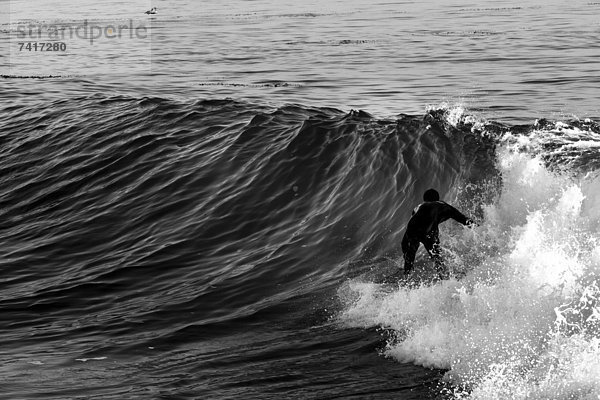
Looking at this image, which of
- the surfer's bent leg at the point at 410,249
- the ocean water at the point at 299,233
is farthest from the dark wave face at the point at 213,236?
the surfer's bent leg at the point at 410,249

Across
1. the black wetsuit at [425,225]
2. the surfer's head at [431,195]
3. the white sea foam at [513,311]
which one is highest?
the surfer's head at [431,195]

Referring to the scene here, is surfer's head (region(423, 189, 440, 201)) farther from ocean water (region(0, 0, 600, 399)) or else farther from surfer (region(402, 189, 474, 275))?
ocean water (region(0, 0, 600, 399))

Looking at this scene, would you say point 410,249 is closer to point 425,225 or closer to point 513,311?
point 425,225

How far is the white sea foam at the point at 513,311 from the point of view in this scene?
9.60 metres

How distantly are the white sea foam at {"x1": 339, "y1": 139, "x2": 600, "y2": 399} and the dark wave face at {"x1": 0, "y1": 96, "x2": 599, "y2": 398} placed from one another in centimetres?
37

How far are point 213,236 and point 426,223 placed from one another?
184 inches

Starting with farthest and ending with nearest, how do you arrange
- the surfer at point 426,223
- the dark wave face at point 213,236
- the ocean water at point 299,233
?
1. the surfer at point 426,223
2. the dark wave face at point 213,236
3. the ocean water at point 299,233

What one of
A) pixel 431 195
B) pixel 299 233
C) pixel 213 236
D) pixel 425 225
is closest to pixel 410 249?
pixel 425 225

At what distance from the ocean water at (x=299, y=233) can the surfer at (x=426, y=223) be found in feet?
1.60

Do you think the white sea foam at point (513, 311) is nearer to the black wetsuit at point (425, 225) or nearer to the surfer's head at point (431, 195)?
the black wetsuit at point (425, 225)

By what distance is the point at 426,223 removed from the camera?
1291 cm

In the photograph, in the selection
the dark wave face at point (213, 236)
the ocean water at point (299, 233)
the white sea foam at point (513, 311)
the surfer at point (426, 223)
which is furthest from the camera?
the surfer at point (426, 223)

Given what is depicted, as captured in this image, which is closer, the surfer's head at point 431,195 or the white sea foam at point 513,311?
the white sea foam at point 513,311

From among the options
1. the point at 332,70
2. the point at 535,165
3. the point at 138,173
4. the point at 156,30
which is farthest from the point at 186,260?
the point at 156,30
